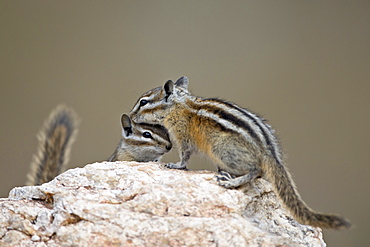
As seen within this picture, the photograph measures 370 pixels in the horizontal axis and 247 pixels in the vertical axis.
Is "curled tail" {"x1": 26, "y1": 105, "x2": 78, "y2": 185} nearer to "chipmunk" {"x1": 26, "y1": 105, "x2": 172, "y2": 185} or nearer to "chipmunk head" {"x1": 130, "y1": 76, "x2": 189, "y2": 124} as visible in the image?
"chipmunk" {"x1": 26, "y1": 105, "x2": 172, "y2": 185}

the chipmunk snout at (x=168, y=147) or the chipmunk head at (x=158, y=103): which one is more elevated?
the chipmunk head at (x=158, y=103)

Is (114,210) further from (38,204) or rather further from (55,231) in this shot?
(38,204)

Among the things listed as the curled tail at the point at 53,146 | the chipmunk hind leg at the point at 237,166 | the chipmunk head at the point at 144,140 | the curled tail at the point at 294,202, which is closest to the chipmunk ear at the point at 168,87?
the chipmunk head at the point at 144,140

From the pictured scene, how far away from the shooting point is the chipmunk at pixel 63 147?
2676 millimetres

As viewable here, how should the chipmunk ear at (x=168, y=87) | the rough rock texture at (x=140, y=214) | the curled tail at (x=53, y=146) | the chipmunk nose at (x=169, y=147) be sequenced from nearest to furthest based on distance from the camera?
the rough rock texture at (x=140, y=214)
the chipmunk ear at (x=168, y=87)
the chipmunk nose at (x=169, y=147)
the curled tail at (x=53, y=146)

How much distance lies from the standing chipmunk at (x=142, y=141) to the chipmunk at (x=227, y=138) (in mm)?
148

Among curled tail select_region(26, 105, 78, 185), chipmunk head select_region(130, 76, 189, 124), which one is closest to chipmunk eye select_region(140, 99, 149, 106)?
chipmunk head select_region(130, 76, 189, 124)

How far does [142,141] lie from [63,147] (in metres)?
0.91

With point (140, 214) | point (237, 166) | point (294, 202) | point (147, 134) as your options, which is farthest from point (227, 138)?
point (147, 134)

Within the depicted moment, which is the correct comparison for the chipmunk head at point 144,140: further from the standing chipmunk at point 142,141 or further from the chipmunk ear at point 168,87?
the chipmunk ear at point 168,87

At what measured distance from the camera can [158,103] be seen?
2402 millimetres

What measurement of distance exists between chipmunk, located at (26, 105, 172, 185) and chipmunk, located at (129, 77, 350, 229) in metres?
0.24

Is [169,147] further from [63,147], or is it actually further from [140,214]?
[63,147]

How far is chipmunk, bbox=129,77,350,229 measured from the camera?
1.87 metres
